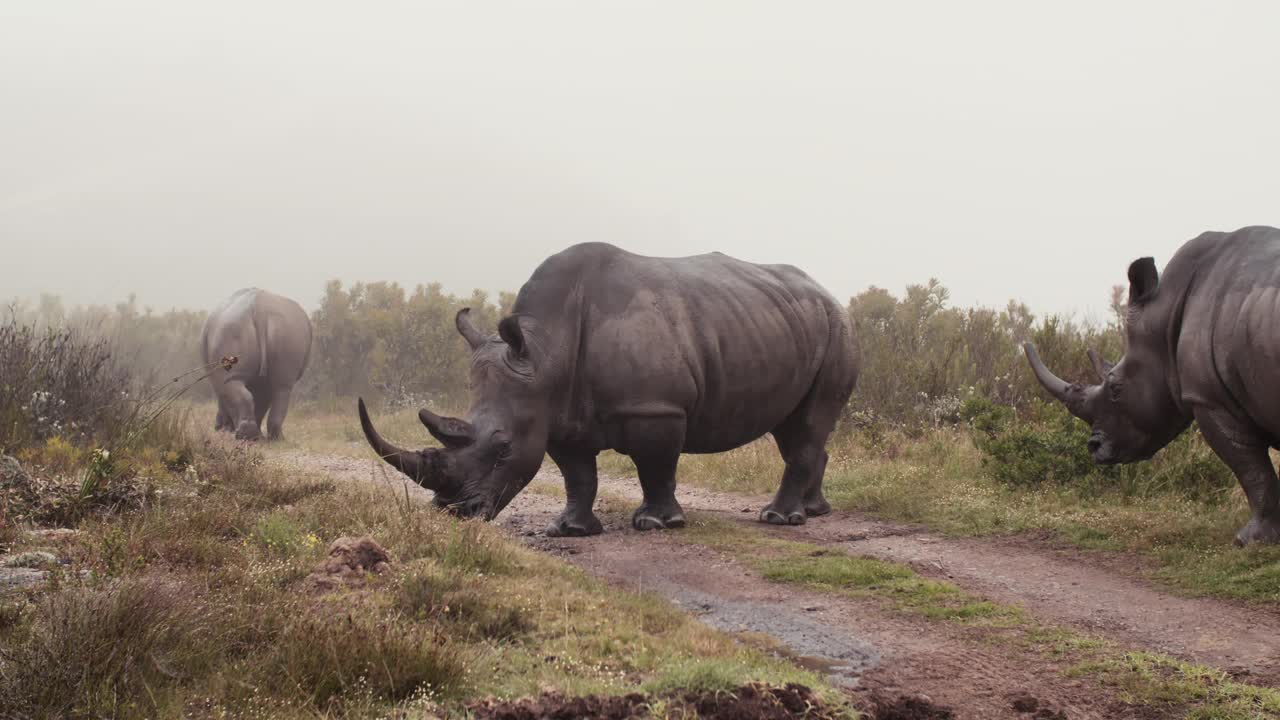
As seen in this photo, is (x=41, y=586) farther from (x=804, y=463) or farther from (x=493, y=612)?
(x=804, y=463)

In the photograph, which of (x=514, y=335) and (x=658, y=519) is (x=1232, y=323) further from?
(x=514, y=335)

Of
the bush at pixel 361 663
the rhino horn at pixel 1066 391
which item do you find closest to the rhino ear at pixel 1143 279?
the rhino horn at pixel 1066 391

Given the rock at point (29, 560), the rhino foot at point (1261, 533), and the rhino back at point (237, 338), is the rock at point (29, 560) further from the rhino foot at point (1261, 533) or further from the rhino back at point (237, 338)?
the rhino back at point (237, 338)

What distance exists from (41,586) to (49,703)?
3.67ft

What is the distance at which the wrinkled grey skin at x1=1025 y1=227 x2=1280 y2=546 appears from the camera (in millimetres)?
5891

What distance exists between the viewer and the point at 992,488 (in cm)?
877

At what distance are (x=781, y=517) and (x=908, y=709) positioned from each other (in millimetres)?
4624

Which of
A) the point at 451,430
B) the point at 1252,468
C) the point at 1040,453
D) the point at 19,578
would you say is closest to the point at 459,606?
the point at 19,578

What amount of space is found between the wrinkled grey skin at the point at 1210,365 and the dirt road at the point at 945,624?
36.3 inches

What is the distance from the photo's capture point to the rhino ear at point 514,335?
23.7 ft

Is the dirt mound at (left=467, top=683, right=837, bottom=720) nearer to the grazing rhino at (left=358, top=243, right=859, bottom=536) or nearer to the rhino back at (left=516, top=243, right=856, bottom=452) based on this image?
the grazing rhino at (left=358, top=243, right=859, bottom=536)

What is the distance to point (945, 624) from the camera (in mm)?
5094

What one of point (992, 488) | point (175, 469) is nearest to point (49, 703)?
point (175, 469)

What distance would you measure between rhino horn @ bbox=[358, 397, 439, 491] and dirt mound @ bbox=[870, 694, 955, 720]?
3658 millimetres
